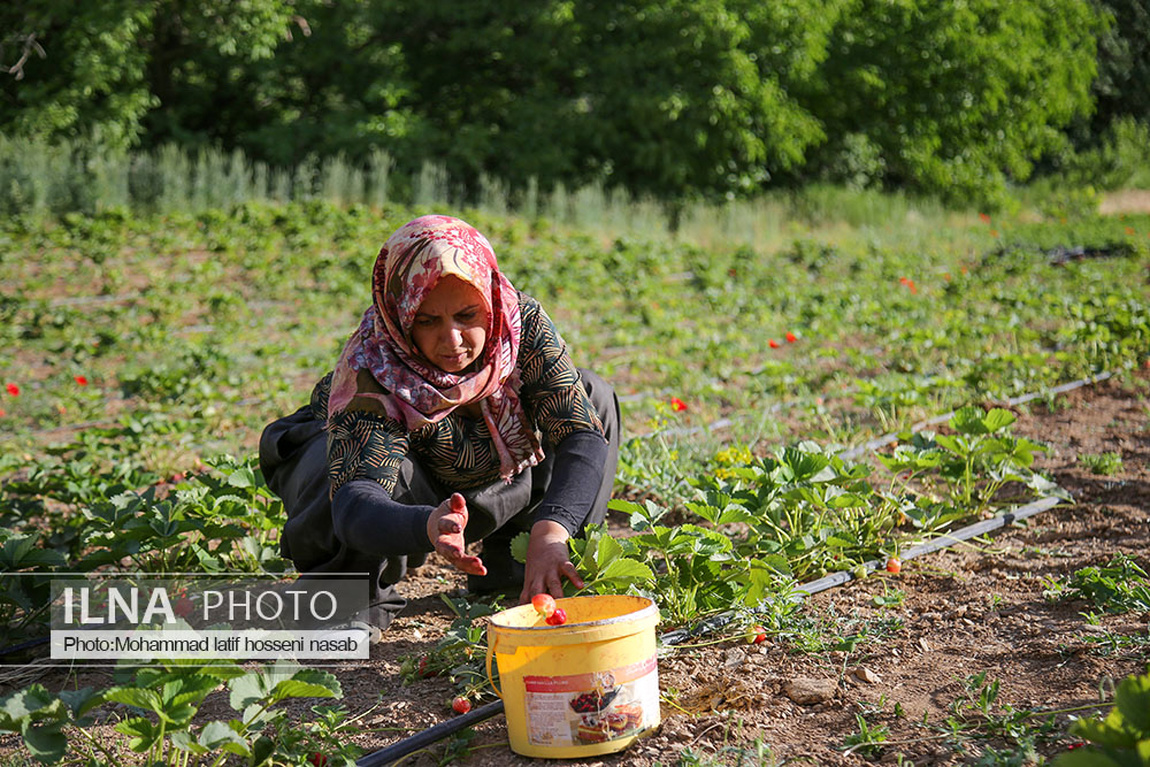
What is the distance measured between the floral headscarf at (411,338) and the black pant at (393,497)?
0.63ft

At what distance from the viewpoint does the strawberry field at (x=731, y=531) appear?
5.50ft

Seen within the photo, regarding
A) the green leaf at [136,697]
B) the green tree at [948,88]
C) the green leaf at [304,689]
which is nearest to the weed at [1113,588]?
the green leaf at [304,689]

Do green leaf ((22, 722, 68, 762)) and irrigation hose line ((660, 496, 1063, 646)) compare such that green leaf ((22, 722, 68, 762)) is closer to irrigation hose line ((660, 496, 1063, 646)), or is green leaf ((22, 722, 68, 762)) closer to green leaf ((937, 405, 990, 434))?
irrigation hose line ((660, 496, 1063, 646))

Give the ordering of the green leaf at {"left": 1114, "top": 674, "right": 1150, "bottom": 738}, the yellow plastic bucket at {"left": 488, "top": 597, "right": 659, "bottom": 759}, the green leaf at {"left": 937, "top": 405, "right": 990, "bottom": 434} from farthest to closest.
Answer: the green leaf at {"left": 937, "top": 405, "right": 990, "bottom": 434}, the yellow plastic bucket at {"left": 488, "top": 597, "right": 659, "bottom": 759}, the green leaf at {"left": 1114, "top": 674, "right": 1150, "bottom": 738}

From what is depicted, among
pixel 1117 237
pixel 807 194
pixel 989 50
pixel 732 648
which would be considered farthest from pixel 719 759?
pixel 989 50

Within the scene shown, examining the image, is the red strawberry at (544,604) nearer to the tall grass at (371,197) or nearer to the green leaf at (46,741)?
the green leaf at (46,741)

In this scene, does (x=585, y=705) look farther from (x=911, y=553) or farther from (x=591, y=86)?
(x=591, y=86)

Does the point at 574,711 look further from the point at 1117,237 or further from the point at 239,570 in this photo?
the point at 1117,237

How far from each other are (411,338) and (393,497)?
13.6 inches

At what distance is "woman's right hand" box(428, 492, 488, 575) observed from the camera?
1.61m

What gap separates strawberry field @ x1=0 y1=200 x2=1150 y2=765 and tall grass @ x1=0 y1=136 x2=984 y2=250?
2271mm

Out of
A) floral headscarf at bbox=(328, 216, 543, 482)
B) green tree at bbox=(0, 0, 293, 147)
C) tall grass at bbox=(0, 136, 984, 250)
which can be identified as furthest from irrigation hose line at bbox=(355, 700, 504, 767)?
green tree at bbox=(0, 0, 293, 147)

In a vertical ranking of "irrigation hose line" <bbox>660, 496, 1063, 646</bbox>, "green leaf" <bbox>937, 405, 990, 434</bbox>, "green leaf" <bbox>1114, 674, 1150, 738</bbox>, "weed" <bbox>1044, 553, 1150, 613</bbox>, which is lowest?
"irrigation hose line" <bbox>660, 496, 1063, 646</bbox>

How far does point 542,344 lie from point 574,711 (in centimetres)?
89
